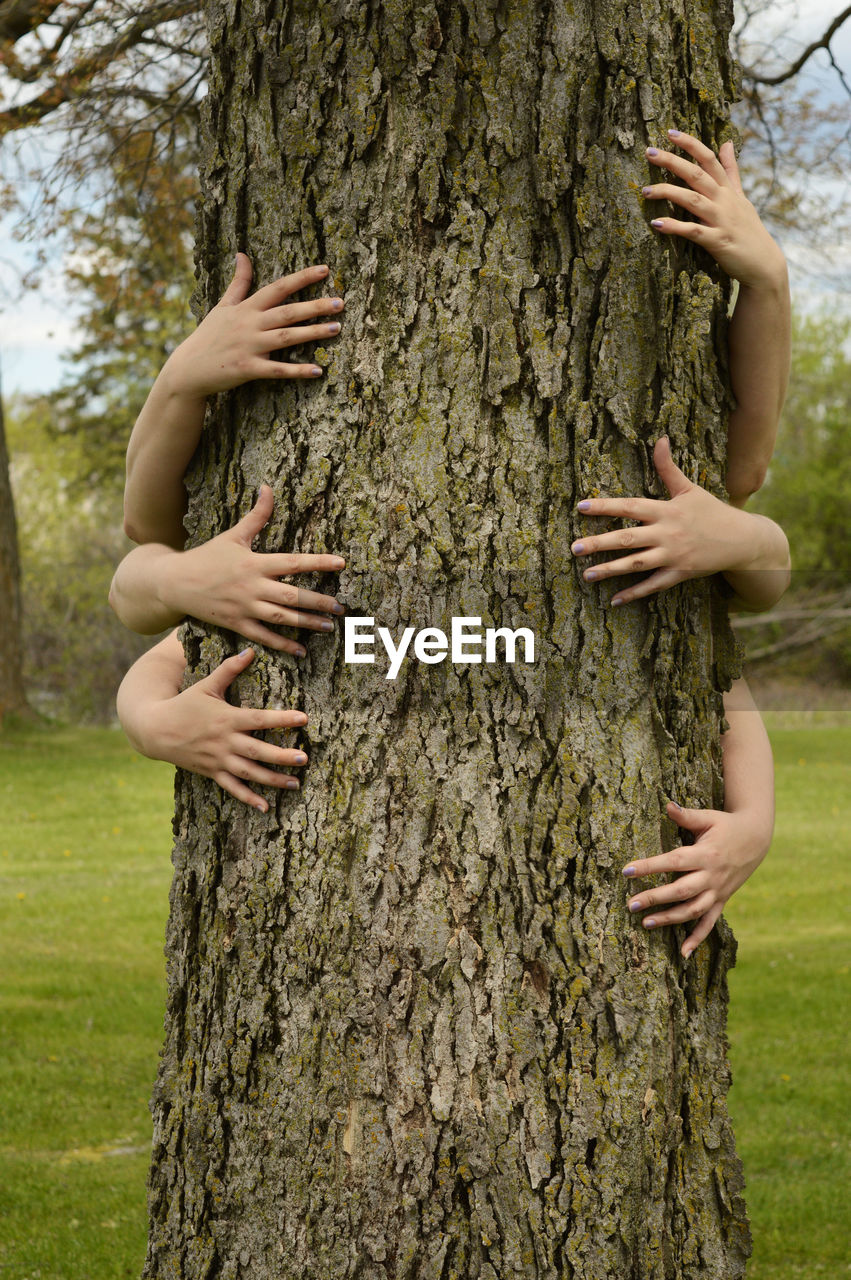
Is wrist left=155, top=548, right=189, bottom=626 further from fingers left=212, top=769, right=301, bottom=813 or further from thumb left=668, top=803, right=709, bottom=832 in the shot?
thumb left=668, top=803, right=709, bottom=832

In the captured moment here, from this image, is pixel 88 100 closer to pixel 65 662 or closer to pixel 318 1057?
pixel 318 1057

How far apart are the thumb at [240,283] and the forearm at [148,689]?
693 mm

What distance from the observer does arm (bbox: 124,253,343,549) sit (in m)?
1.87

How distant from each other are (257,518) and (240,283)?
0.40m

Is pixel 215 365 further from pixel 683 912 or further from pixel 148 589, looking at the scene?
pixel 683 912

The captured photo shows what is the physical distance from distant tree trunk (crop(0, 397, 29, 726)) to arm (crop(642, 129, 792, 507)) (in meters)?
13.3

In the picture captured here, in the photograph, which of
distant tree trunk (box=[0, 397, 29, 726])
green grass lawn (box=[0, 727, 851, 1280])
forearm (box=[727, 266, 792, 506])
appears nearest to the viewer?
forearm (box=[727, 266, 792, 506])

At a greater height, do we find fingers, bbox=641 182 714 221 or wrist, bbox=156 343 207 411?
fingers, bbox=641 182 714 221

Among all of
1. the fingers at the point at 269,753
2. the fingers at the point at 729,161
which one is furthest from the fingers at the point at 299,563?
the fingers at the point at 729,161

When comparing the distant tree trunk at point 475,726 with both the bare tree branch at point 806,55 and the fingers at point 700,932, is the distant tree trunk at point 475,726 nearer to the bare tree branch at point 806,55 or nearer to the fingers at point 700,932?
the fingers at point 700,932

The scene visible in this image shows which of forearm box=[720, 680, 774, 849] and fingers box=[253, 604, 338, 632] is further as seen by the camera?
forearm box=[720, 680, 774, 849]

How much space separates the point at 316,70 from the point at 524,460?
71cm

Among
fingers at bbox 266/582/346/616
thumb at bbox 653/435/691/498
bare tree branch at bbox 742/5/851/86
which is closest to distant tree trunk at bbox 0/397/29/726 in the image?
bare tree branch at bbox 742/5/851/86

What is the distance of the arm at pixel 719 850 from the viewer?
1.83 metres
